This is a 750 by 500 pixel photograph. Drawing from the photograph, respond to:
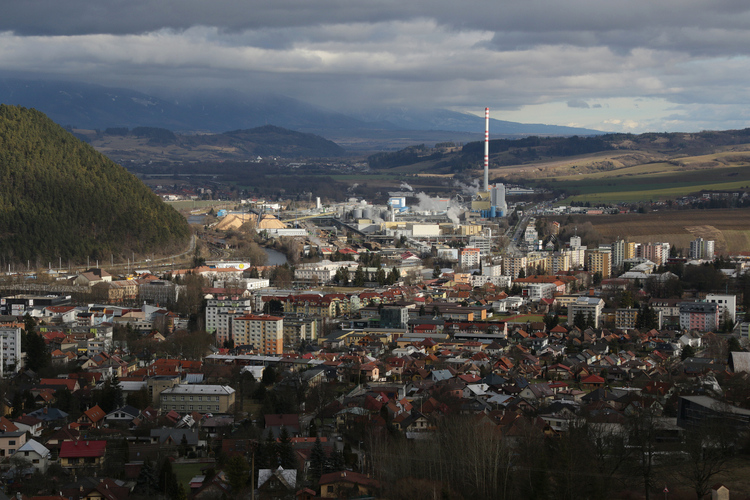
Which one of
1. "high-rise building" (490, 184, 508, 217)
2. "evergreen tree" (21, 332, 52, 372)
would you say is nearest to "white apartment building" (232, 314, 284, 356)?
"evergreen tree" (21, 332, 52, 372)

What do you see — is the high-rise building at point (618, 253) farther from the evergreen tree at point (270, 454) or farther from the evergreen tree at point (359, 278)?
the evergreen tree at point (270, 454)

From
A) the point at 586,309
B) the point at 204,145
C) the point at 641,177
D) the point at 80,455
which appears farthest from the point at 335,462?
the point at 204,145

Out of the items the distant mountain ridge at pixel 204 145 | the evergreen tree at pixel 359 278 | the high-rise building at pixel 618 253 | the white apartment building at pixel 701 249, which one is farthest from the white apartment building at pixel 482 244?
the distant mountain ridge at pixel 204 145

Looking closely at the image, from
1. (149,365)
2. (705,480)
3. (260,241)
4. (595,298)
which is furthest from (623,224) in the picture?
(705,480)

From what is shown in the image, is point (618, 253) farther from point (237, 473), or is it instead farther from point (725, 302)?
point (237, 473)

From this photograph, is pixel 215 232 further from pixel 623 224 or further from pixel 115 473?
pixel 115 473

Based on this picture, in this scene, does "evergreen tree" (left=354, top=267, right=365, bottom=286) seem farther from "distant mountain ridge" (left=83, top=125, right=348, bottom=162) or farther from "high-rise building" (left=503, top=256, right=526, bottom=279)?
"distant mountain ridge" (left=83, top=125, right=348, bottom=162)
